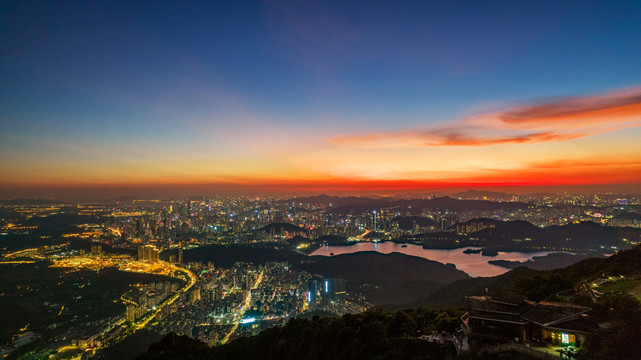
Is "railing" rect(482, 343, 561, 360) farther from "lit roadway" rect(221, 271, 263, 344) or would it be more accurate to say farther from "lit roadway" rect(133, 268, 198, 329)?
"lit roadway" rect(133, 268, 198, 329)

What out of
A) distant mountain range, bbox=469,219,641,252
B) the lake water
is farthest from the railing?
distant mountain range, bbox=469,219,641,252

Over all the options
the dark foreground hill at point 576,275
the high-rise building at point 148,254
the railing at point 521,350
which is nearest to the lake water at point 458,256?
the dark foreground hill at point 576,275

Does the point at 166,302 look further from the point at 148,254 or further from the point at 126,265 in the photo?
the point at 148,254

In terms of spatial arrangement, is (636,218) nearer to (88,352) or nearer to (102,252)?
(88,352)

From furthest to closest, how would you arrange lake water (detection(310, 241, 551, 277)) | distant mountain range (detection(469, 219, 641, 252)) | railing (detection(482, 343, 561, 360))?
1. distant mountain range (detection(469, 219, 641, 252))
2. lake water (detection(310, 241, 551, 277))
3. railing (detection(482, 343, 561, 360))

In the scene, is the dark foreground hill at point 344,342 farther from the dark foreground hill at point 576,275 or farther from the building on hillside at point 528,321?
the dark foreground hill at point 576,275

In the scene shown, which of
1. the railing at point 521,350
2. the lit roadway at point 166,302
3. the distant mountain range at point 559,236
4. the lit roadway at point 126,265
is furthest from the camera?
the distant mountain range at point 559,236

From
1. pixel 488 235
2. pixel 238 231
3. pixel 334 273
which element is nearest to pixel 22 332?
pixel 334 273

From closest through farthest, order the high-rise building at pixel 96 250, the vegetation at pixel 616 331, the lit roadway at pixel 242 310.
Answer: the vegetation at pixel 616 331
the lit roadway at pixel 242 310
the high-rise building at pixel 96 250
